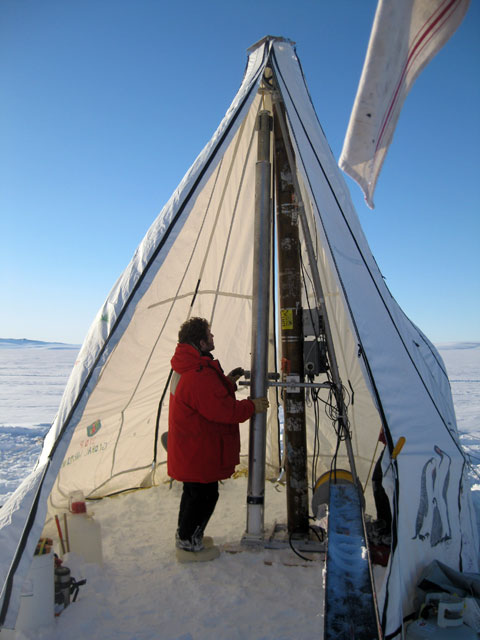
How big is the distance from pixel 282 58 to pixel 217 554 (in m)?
3.62

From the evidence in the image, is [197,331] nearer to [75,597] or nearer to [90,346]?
[90,346]

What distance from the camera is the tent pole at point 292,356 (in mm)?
3777

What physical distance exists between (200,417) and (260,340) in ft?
2.33

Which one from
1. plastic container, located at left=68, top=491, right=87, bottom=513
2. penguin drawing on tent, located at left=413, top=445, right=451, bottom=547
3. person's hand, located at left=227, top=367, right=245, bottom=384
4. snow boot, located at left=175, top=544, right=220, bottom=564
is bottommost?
snow boot, located at left=175, top=544, right=220, bottom=564

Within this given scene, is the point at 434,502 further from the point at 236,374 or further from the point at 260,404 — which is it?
the point at 236,374

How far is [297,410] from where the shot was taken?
379 centimetres

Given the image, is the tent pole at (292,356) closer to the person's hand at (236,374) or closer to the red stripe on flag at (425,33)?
the person's hand at (236,374)

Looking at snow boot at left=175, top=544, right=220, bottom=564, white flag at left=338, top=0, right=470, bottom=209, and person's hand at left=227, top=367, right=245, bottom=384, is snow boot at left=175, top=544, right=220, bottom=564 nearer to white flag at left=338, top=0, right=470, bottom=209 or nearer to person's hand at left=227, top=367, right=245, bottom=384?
person's hand at left=227, top=367, right=245, bottom=384

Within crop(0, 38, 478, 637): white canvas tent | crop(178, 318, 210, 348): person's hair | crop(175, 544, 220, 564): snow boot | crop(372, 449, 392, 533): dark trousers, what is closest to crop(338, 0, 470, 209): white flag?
crop(0, 38, 478, 637): white canvas tent

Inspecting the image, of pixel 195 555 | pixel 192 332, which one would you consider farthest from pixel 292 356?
pixel 195 555

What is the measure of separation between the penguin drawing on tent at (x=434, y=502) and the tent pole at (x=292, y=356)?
1.12 metres

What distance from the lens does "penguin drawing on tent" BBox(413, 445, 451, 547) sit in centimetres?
266

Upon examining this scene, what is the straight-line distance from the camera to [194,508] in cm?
349

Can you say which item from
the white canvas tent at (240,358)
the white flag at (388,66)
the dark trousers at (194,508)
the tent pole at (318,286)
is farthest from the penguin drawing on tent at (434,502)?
the white flag at (388,66)
